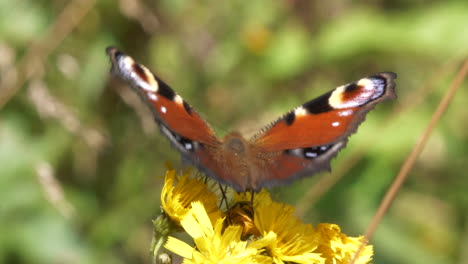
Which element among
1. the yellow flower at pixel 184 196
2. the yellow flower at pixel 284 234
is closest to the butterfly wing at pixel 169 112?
the yellow flower at pixel 184 196

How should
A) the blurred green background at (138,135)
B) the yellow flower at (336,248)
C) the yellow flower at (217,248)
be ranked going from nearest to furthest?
the yellow flower at (217,248), the yellow flower at (336,248), the blurred green background at (138,135)

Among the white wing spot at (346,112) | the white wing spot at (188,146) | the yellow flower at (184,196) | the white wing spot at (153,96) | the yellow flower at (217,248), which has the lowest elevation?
the yellow flower at (217,248)

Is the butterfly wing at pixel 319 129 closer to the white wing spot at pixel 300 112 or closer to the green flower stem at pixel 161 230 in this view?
the white wing spot at pixel 300 112

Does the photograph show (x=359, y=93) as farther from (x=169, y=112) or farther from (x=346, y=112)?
(x=169, y=112)

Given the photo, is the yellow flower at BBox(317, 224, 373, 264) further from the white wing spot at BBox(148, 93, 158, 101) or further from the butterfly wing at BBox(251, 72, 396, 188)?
the white wing spot at BBox(148, 93, 158, 101)

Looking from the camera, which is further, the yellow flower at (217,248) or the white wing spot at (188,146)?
the white wing spot at (188,146)

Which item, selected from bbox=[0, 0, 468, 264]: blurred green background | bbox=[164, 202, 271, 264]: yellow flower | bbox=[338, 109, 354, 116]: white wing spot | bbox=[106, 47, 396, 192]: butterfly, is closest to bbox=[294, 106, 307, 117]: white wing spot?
bbox=[106, 47, 396, 192]: butterfly
